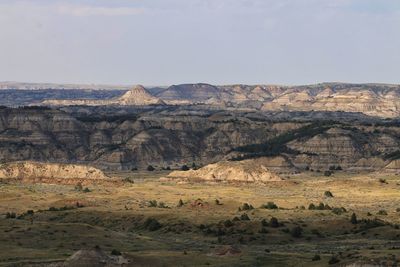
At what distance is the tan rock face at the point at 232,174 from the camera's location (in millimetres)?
163500

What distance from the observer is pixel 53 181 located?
156625 millimetres

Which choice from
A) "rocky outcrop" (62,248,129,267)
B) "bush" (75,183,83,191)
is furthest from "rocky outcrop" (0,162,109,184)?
"rocky outcrop" (62,248,129,267)

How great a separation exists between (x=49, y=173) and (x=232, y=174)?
1476 inches

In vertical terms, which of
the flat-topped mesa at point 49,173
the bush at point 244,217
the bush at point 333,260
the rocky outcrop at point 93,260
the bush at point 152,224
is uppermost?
the bush at point 333,260

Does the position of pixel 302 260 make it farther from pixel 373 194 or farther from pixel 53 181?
pixel 53 181

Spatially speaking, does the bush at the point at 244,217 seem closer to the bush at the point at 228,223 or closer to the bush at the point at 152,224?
the bush at the point at 228,223

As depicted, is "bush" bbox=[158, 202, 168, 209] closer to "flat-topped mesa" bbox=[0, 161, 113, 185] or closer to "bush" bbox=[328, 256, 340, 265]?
"flat-topped mesa" bbox=[0, 161, 113, 185]

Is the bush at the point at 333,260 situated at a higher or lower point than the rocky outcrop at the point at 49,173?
higher

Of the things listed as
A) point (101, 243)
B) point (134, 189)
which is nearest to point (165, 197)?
point (134, 189)

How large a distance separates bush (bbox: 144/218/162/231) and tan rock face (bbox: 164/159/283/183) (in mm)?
71136

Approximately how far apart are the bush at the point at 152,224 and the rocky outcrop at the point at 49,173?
64359 mm

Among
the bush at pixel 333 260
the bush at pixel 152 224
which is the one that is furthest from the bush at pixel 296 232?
the bush at pixel 333 260

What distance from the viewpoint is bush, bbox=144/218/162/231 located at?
8969cm

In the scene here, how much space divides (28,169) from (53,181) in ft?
30.8
